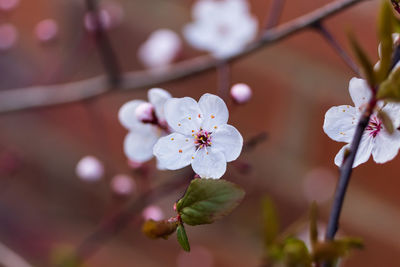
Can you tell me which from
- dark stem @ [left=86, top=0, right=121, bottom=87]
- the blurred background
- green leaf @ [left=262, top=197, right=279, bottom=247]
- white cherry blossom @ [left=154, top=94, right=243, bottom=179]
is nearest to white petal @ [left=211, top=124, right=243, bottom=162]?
white cherry blossom @ [left=154, top=94, right=243, bottom=179]

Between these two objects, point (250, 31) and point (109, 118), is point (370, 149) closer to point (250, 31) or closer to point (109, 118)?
point (250, 31)

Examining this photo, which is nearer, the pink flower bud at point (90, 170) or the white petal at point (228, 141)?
the white petal at point (228, 141)

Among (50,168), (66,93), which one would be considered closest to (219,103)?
(66,93)

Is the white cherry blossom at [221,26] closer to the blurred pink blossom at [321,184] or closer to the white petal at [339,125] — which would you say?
the blurred pink blossom at [321,184]

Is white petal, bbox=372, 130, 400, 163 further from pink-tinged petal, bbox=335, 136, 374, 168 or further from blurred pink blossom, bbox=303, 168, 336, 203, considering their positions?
blurred pink blossom, bbox=303, 168, 336, 203

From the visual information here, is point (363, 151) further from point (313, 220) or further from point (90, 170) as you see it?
point (90, 170)

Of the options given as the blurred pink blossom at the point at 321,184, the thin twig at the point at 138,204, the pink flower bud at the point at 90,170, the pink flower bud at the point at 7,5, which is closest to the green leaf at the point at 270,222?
the thin twig at the point at 138,204

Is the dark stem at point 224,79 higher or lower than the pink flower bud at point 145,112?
higher
